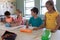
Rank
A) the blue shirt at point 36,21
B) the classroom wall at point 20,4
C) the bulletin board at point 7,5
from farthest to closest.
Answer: the classroom wall at point 20,4 → the bulletin board at point 7,5 → the blue shirt at point 36,21

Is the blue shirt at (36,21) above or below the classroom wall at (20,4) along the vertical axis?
below

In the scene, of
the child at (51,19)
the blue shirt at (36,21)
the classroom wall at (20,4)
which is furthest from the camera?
the classroom wall at (20,4)

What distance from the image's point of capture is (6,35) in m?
1.25

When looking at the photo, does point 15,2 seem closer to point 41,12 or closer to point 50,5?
point 41,12

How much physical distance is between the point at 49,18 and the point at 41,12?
2.43 meters

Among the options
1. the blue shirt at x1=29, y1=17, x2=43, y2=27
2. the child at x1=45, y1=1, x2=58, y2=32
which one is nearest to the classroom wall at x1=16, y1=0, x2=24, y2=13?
the blue shirt at x1=29, y1=17, x2=43, y2=27

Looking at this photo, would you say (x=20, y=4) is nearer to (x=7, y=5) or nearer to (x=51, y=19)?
(x=7, y=5)

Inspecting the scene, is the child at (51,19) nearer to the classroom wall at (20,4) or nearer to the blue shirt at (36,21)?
the blue shirt at (36,21)

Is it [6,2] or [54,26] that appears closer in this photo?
[54,26]

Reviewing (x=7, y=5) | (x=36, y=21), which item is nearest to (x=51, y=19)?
(x=36, y=21)

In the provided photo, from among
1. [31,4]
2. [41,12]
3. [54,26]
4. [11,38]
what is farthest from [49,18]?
[31,4]

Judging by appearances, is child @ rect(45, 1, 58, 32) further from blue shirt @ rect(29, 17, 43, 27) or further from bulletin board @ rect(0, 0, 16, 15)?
bulletin board @ rect(0, 0, 16, 15)

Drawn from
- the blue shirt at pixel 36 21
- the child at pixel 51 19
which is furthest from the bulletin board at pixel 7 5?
the child at pixel 51 19

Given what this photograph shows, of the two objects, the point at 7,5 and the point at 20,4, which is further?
the point at 20,4
